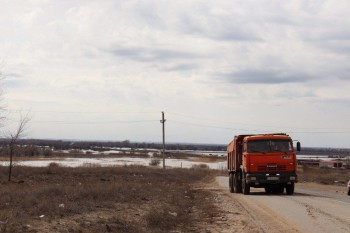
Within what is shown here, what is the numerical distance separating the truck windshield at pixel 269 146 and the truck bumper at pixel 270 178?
1.18 metres

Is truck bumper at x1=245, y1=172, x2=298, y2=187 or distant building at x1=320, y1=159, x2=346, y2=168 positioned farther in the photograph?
distant building at x1=320, y1=159, x2=346, y2=168

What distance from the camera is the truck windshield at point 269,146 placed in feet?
84.4

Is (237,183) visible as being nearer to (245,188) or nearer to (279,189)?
(245,188)

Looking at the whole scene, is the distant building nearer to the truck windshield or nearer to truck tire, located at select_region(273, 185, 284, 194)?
truck tire, located at select_region(273, 185, 284, 194)

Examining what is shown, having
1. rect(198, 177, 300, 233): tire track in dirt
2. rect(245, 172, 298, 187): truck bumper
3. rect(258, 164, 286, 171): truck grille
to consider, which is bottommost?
rect(198, 177, 300, 233): tire track in dirt

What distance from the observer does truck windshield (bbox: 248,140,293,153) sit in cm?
2573

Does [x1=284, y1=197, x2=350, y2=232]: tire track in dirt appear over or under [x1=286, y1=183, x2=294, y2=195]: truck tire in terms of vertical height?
under

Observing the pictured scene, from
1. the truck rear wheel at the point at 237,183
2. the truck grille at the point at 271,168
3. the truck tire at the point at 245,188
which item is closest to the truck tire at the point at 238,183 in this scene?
the truck rear wheel at the point at 237,183

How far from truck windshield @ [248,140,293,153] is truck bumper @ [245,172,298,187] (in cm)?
118

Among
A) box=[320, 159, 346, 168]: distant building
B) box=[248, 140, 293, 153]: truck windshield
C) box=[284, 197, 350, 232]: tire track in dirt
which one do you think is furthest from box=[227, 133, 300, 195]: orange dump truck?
box=[320, 159, 346, 168]: distant building

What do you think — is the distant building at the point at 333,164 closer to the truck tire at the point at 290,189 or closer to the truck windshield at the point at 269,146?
the truck tire at the point at 290,189

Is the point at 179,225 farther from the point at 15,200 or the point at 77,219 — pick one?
the point at 15,200

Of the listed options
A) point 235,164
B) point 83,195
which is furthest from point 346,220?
point 235,164

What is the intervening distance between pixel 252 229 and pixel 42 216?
5105 mm
